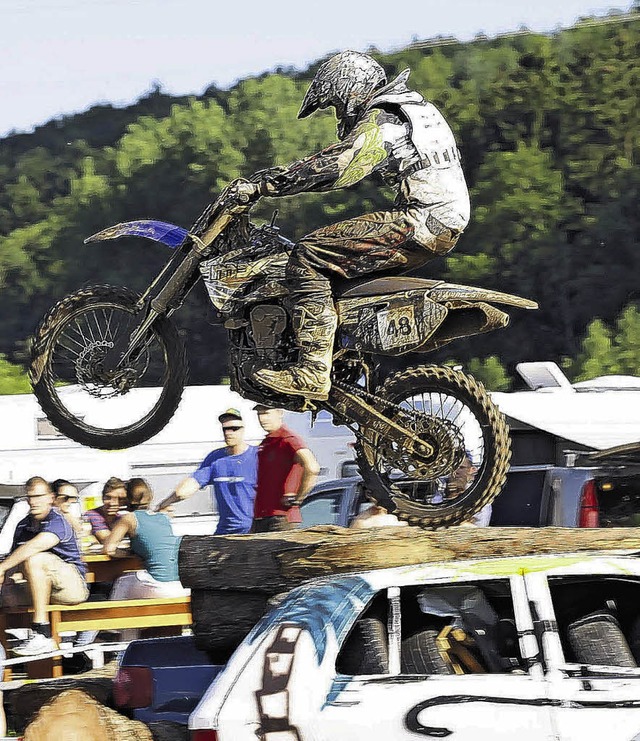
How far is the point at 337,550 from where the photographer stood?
5758mm

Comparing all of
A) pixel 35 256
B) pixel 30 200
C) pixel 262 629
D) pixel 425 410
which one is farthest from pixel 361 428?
pixel 30 200

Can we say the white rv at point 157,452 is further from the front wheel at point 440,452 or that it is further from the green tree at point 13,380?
the green tree at point 13,380

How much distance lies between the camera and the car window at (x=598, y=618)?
4508mm

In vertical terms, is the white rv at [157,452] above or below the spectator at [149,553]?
above

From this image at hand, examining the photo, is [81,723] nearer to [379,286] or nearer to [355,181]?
[379,286]

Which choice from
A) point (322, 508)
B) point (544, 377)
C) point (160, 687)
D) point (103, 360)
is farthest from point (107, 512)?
point (544, 377)

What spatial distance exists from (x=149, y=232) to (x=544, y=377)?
4454 millimetres

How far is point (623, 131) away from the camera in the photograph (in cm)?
2414

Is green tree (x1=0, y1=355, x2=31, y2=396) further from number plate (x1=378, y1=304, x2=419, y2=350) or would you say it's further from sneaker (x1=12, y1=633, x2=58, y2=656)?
number plate (x1=378, y1=304, x2=419, y2=350)

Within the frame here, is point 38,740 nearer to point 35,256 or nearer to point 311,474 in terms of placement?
point 311,474

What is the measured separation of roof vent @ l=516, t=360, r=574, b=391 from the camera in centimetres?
963

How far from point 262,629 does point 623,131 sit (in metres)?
21.4

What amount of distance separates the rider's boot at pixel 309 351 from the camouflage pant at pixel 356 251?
0.07m

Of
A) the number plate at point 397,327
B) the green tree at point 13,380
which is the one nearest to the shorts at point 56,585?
the number plate at point 397,327
